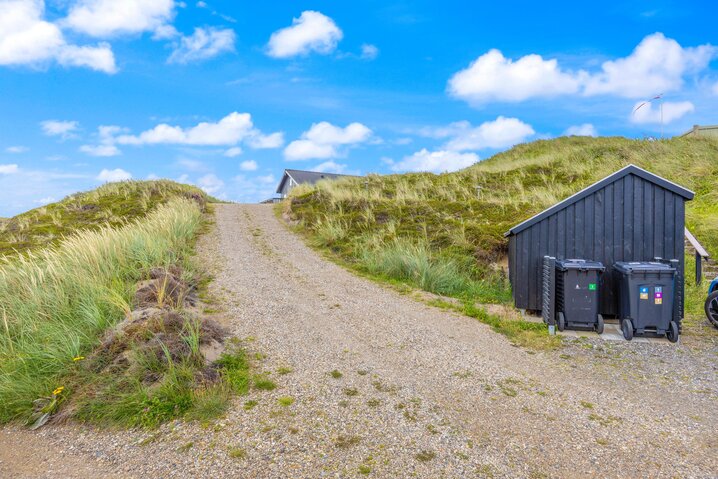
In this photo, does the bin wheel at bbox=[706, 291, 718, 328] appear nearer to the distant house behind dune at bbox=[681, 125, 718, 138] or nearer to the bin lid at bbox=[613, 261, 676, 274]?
the bin lid at bbox=[613, 261, 676, 274]

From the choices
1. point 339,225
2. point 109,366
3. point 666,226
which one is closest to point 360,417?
point 109,366

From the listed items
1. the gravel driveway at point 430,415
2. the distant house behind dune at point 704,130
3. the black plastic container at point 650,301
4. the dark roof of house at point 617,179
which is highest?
the distant house behind dune at point 704,130

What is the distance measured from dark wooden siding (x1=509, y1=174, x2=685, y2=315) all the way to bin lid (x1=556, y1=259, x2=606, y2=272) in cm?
68

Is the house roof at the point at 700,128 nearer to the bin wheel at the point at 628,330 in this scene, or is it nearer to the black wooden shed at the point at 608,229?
the black wooden shed at the point at 608,229

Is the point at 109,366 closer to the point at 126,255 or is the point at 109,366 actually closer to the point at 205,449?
the point at 205,449

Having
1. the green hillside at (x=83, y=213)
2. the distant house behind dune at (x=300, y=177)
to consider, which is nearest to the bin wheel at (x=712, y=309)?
the green hillside at (x=83, y=213)

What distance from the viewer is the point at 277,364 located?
5.56 metres

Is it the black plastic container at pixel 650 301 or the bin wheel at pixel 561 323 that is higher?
the black plastic container at pixel 650 301

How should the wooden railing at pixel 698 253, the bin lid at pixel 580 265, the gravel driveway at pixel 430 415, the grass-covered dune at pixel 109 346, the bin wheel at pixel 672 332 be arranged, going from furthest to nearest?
the wooden railing at pixel 698 253
the bin lid at pixel 580 265
the bin wheel at pixel 672 332
the grass-covered dune at pixel 109 346
the gravel driveway at pixel 430 415

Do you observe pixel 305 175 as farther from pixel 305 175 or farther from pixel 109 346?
pixel 109 346

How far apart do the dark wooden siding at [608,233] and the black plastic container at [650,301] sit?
2.97 ft

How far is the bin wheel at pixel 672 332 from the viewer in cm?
705

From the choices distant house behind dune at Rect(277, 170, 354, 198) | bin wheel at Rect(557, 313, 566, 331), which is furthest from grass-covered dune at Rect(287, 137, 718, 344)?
distant house behind dune at Rect(277, 170, 354, 198)

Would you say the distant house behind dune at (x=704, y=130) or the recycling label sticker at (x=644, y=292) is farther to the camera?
the distant house behind dune at (x=704, y=130)
